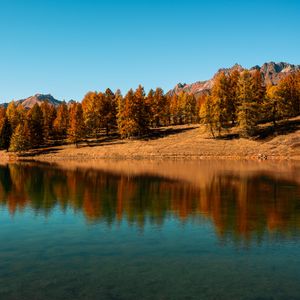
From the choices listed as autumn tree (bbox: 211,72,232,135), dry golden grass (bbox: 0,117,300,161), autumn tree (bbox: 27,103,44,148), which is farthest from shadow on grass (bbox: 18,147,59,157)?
autumn tree (bbox: 211,72,232,135)

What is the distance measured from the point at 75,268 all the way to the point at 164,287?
4687mm

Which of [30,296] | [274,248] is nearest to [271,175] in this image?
[274,248]

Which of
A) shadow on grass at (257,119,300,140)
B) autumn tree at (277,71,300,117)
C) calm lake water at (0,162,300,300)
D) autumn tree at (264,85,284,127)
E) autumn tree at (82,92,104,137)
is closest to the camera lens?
calm lake water at (0,162,300,300)

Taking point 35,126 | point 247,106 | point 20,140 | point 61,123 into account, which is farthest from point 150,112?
point 20,140

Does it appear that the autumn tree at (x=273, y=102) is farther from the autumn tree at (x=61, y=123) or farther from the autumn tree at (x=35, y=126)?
the autumn tree at (x=35, y=126)

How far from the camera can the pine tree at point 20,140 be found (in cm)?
10775

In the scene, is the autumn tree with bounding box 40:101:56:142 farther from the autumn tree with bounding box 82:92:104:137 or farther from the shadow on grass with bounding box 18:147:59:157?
the autumn tree with bounding box 82:92:104:137

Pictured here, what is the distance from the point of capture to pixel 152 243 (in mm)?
21625

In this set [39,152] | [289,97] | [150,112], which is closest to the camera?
[289,97]

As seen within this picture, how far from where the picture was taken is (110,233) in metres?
24.0

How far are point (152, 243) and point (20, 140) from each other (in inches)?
3713

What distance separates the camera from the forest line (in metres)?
99.4

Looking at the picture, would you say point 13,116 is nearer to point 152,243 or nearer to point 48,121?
point 48,121

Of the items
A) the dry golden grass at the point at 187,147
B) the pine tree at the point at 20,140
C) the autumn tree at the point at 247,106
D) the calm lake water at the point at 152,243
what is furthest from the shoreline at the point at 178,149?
the calm lake water at the point at 152,243
